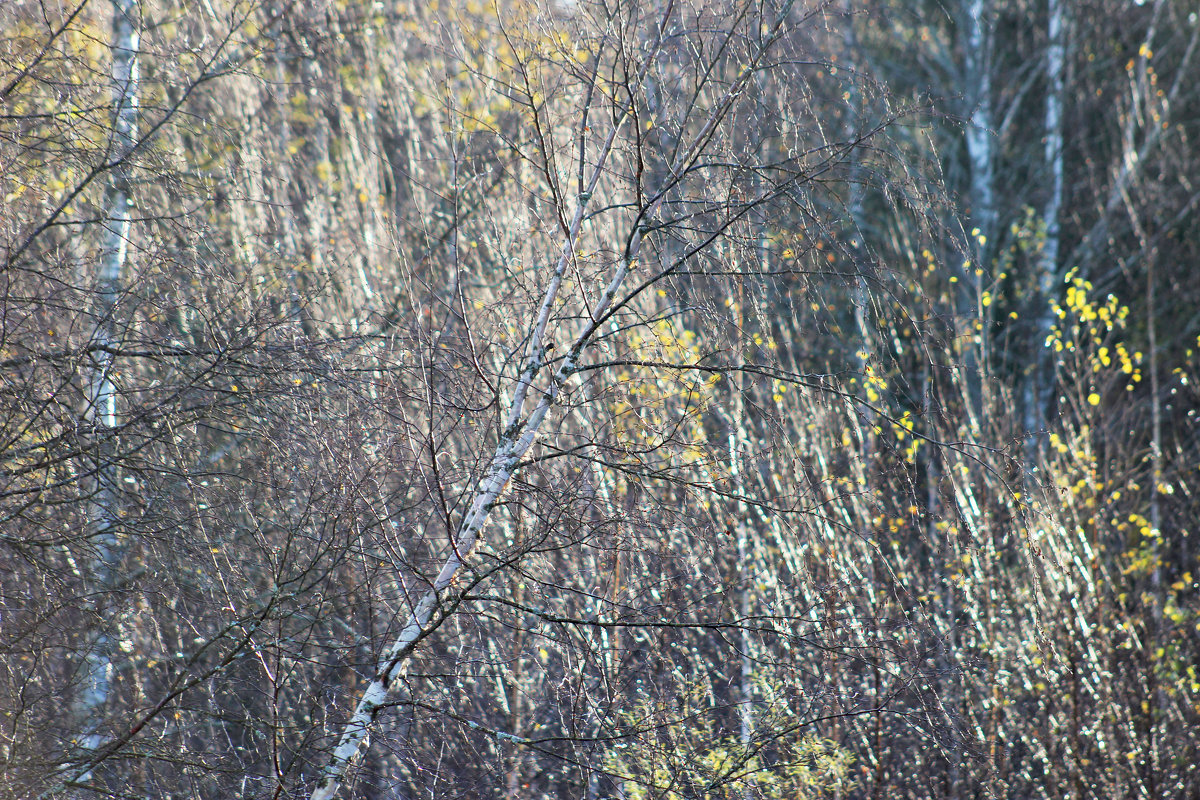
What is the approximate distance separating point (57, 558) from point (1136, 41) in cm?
1396

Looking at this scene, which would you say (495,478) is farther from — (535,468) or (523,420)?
(535,468)

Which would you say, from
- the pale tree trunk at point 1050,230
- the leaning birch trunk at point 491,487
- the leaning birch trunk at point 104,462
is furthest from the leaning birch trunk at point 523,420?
the pale tree trunk at point 1050,230

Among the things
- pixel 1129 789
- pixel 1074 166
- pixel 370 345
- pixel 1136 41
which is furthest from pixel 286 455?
pixel 1136 41

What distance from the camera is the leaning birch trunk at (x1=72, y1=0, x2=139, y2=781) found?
414cm

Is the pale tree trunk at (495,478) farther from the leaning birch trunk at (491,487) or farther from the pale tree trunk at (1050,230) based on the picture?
the pale tree trunk at (1050,230)

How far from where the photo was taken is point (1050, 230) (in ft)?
39.1

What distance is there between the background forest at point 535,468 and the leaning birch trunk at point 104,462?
0.12ft

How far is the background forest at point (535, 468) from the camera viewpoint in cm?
356

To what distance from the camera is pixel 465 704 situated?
6414 mm

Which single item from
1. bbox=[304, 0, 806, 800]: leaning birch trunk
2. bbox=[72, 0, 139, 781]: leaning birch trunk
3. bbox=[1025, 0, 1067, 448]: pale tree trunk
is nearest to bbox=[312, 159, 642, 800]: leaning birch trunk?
bbox=[304, 0, 806, 800]: leaning birch trunk

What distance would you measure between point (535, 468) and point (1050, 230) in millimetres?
10019

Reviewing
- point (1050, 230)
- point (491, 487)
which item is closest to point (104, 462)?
point (491, 487)

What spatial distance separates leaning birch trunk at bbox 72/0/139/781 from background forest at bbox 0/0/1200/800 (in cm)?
4

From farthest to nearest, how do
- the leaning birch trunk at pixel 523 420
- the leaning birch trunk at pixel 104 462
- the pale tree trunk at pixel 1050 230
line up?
the pale tree trunk at pixel 1050 230 < the leaning birch trunk at pixel 104 462 < the leaning birch trunk at pixel 523 420
